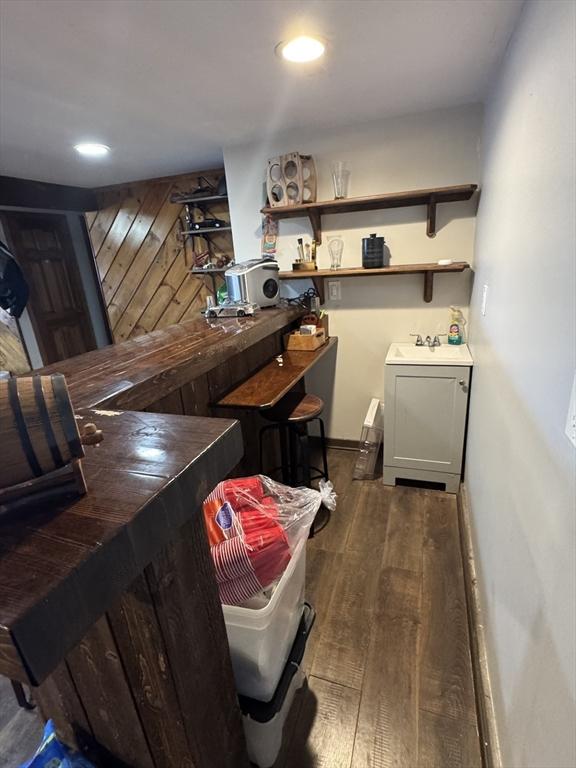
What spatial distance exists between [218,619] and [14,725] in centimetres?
121

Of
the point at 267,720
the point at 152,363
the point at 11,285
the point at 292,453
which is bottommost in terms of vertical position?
the point at 267,720

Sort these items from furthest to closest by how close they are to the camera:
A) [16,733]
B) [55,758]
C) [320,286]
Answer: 1. [320,286]
2. [16,733]
3. [55,758]

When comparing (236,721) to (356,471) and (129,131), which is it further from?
(129,131)

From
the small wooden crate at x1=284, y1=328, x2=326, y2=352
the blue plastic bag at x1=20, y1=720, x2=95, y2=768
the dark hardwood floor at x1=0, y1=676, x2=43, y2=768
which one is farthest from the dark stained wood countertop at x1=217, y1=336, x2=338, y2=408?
the dark hardwood floor at x1=0, y1=676, x2=43, y2=768

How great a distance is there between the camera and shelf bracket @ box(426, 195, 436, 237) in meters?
2.28

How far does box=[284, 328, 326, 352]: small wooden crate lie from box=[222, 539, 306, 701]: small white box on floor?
156 cm

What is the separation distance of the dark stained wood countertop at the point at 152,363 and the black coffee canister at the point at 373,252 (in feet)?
2.72

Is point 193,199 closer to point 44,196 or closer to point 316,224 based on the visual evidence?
point 316,224

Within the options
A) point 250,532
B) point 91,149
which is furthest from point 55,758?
point 91,149

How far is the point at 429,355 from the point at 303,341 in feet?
2.69

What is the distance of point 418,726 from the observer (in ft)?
4.11

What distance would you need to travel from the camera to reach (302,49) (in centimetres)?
148

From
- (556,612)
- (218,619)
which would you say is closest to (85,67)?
(218,619)

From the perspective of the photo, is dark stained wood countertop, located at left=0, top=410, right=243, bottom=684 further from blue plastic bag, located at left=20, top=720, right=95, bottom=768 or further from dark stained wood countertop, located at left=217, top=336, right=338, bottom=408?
dark stained wood countertop, located at left=217, top=336, right=338, bottom=408
